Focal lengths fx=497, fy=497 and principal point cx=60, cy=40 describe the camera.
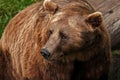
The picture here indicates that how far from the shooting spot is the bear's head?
6496 mm

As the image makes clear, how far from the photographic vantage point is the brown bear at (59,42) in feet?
21.4

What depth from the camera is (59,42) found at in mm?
6512

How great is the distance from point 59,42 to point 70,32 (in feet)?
0.64

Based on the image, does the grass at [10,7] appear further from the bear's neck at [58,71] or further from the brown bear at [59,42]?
the bear's neck at [58,71]

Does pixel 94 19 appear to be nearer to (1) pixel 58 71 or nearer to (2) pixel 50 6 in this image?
(2) pixel 50 6

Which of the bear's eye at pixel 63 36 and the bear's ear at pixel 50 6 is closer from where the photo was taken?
the bear's eye at pixel 63 36

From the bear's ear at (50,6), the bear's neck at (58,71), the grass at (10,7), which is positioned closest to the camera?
the bear's ear at (50,6)

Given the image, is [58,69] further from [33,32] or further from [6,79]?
[6,79]

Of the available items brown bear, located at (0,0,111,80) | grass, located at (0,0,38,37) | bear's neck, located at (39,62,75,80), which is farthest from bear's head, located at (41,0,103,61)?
grass, located at (0,0,38,37)

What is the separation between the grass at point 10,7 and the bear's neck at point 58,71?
3881mm

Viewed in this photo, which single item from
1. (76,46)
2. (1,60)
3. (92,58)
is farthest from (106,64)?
(1,60)

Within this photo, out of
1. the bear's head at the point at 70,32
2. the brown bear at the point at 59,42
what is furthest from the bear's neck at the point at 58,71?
the bear's head at the point at 70,32

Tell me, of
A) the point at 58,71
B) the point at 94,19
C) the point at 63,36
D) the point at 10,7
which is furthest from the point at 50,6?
the point at 10,7

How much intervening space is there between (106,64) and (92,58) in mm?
351
